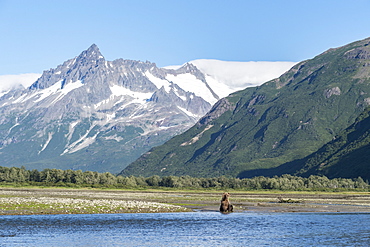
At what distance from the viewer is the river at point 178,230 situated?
7162cm

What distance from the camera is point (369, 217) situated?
4441 inches

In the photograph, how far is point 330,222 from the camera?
101 metres

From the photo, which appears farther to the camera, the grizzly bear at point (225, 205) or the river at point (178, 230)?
the grizzly bear at point (225, 205)

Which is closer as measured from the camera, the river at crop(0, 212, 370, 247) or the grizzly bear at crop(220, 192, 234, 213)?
the river at crop(0, 212, 370, 247)

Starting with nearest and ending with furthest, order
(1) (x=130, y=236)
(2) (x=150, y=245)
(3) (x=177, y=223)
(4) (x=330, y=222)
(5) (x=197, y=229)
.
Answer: (2) (x=150, y=245)
(1) (x=130, y=236)
(5) (x=197, y=229)
(3) (x=177, y=223)
(4) (x=330, y=222)

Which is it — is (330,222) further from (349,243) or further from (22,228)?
(22,228)

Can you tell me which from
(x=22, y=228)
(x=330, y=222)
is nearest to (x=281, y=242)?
(x=330, y=222)

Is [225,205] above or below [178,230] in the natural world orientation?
above

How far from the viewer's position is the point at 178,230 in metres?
83.9

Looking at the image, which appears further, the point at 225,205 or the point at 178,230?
the point at 225,205

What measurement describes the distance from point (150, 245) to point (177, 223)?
81.4 ft

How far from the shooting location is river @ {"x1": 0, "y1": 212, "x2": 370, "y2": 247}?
2820 inches

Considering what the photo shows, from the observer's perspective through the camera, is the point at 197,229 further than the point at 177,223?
No

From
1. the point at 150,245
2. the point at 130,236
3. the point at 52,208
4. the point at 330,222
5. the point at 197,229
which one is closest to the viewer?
the point at 150,245
